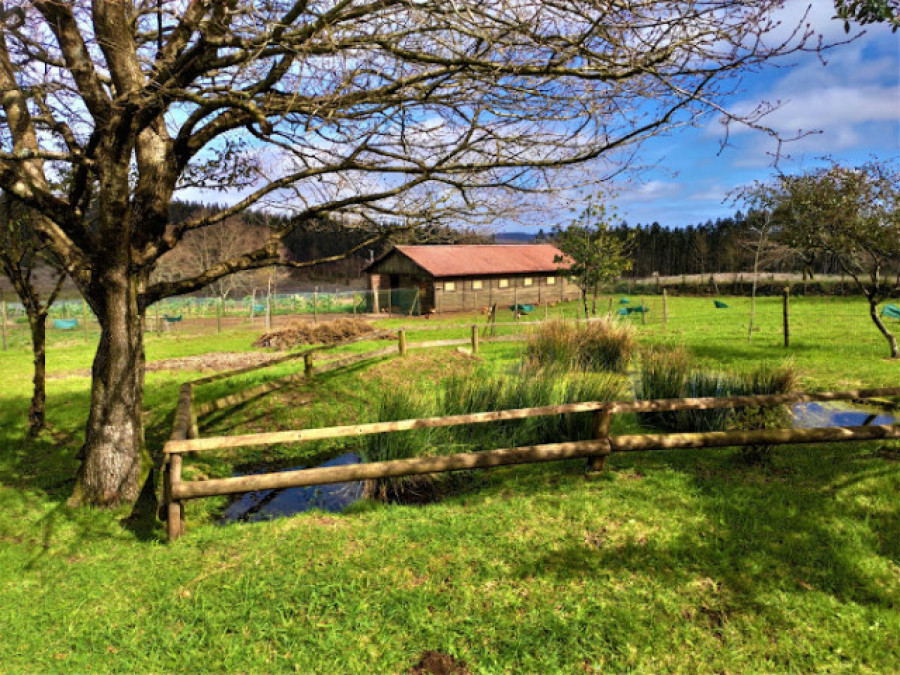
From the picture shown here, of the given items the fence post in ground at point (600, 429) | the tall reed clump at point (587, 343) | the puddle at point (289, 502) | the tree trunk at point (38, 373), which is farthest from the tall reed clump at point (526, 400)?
the tree trunk at point (38, 373)

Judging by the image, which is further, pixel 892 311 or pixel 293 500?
pixel 892 311

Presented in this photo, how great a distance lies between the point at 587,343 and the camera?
11289 millimetres

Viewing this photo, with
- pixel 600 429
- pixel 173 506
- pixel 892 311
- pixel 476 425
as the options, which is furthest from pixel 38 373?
pixel 892 311

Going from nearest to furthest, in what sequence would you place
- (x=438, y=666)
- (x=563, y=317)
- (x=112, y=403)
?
(x=438, y=666) → (x=112, y=403) → (x=563, y=317)

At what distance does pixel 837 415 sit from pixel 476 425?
20.5 feet

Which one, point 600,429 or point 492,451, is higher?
point 600,429

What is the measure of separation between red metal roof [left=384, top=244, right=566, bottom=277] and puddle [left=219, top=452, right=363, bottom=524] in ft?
85.5

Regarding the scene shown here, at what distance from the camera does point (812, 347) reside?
44.7 ft

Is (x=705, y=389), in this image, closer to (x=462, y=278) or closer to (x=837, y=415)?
(x=837, y=415)

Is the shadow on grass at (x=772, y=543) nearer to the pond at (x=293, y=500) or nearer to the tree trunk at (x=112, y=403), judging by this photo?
the pond at (x=293, y=500)

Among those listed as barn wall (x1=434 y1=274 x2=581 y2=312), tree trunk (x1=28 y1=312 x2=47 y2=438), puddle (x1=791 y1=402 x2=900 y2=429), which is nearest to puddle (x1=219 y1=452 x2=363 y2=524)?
tree trunk (x1=28 y1=312 x2=47 y2=438)

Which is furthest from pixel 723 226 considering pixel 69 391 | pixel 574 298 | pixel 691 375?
pixel 69 391

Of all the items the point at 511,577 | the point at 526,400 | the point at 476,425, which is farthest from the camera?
the point at 526,400

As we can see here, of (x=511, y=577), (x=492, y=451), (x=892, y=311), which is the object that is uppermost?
(x=892, y=311)
